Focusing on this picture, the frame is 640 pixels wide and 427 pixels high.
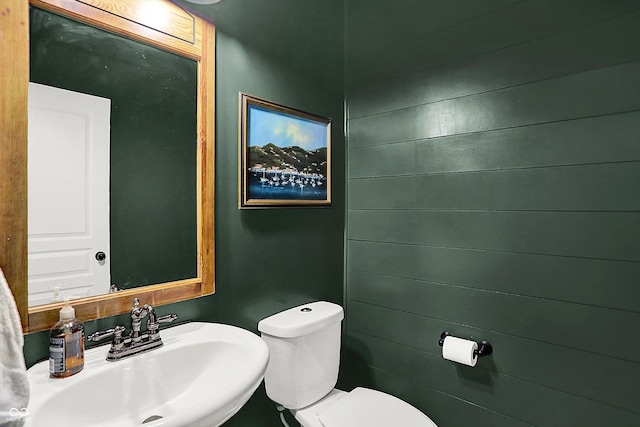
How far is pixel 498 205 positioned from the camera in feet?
5.05

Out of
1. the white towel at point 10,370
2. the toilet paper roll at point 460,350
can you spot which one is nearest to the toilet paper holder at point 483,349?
the toilet paper roll at point 460,350

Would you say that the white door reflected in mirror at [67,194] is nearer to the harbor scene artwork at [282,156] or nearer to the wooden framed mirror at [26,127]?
the wooden framed mirror at [26,127]

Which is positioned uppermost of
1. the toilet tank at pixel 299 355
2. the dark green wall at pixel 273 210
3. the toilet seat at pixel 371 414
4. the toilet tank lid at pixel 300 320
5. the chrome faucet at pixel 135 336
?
the dark green wall at pixel 273 210

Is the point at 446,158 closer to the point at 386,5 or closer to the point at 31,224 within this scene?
the point at 386,5

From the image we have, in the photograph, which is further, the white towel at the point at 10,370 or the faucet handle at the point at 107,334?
the faucet handle at the point at 107,334

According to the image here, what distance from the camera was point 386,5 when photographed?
189cm

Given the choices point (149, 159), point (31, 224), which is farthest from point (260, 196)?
point (31, 224)

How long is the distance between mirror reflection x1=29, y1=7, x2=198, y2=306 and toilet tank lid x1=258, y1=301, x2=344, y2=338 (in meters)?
0.39

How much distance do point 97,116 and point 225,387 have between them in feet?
2.99

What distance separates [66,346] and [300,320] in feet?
2.77

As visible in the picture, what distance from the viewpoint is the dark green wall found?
1.46 m

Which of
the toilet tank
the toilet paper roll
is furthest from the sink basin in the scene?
the toilet paper roll

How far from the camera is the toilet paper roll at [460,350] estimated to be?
1.52 m

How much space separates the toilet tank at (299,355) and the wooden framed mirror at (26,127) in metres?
0.36
